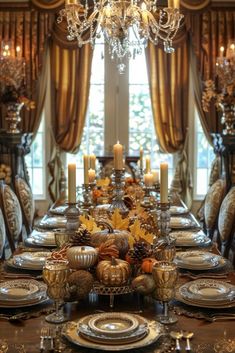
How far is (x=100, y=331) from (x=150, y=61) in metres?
4.42

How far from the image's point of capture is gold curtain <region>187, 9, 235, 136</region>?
554cm

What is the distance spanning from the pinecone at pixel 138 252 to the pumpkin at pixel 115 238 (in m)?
0.04

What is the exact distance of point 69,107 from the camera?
568 cm

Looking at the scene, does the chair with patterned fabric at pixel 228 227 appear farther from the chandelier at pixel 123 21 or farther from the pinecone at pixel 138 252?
the pinecone at pixel 138 252

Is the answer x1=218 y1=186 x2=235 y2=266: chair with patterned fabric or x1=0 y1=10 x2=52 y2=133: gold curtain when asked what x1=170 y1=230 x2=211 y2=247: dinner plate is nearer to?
x1=218 y1=186 x2=235 y2=266: chair with patterned fabric

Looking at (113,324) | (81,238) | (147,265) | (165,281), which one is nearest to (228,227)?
(81,238)

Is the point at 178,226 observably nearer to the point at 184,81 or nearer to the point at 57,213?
the point at 57,213

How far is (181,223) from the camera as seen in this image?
11.1 ft

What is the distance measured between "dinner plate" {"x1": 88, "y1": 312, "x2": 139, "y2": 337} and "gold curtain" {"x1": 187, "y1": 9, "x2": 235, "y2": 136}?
4.20 m

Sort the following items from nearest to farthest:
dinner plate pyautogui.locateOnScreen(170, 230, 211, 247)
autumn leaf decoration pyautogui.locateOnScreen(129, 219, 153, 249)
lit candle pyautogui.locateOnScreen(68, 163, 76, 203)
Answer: autumn leaf decoration pyautogui.locateOnScreen(129, 219, 153, 249), lit candle pyautogui.locateOnScreen(68, 163, 76, 203), dinner plate pyautogui.locateOnScreen(170, 230, 211, 247)

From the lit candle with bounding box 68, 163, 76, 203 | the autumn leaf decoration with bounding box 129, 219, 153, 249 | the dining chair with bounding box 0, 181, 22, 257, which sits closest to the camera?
the autumn leaf decoration with bounding box 129, 219, 153, 249

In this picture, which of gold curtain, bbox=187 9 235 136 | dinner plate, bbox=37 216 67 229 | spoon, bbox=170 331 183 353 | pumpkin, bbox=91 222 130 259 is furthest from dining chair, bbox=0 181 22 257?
gold curtain, bbox=187 9 235 136

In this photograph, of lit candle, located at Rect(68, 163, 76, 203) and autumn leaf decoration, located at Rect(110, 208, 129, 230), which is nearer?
lit candle, located at Rect(68, 163, 76, 203)

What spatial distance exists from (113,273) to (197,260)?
A: 2.22 feet
